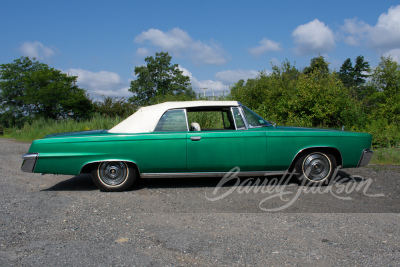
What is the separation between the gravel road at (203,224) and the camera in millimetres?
2963

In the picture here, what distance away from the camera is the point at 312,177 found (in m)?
5.65

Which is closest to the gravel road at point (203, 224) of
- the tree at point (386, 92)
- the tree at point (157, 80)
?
the tree at point (386, 92)

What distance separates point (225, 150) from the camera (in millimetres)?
5383

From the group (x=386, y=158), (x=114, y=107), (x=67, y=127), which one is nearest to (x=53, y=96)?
(x=114, y=107)

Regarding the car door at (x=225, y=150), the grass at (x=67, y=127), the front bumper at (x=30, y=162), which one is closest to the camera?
the front bumper at (x=30, y=162)

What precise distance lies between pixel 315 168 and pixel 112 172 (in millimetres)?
3302

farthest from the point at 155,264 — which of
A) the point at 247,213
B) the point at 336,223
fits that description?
the point at 336,223

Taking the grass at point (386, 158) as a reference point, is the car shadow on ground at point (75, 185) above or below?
below

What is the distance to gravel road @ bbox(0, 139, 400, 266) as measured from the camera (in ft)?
9.72

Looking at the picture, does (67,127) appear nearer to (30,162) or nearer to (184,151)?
(30,162)

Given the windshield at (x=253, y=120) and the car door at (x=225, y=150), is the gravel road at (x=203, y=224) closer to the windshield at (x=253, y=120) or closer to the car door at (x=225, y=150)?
the car door at (x=225, y=150)

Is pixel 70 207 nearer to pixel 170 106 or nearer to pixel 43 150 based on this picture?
pixel 43 150

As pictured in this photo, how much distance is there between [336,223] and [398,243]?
0.70m

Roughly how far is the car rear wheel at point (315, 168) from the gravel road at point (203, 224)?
0.19 metres
